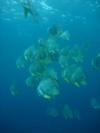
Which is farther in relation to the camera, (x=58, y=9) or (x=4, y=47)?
(x=4, y=47)

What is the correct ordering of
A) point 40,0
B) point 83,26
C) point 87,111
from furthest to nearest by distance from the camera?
point 87,111
point 83,26
point 40,0

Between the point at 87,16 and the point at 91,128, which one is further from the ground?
the point at 87,16

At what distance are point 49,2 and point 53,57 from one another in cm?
1415

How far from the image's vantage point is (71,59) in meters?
11.8

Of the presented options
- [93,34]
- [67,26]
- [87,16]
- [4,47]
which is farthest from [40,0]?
[4,47]

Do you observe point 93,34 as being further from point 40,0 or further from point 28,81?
point 28,81

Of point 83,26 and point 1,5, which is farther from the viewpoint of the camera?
point 83,26

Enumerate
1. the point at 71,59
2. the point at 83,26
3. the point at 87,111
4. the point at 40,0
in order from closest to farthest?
the point at 71,59
the point at 40,0
the point at 83,26
the point at 87,111

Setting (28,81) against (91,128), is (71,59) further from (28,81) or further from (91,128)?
(91,128)

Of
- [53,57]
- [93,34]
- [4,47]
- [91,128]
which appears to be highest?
[4,47]

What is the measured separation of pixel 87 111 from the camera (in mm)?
39344

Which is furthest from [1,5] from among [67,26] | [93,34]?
[93,34]

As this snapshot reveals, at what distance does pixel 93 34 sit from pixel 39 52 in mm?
31844

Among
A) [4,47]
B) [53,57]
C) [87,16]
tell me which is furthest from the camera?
[4,47]
